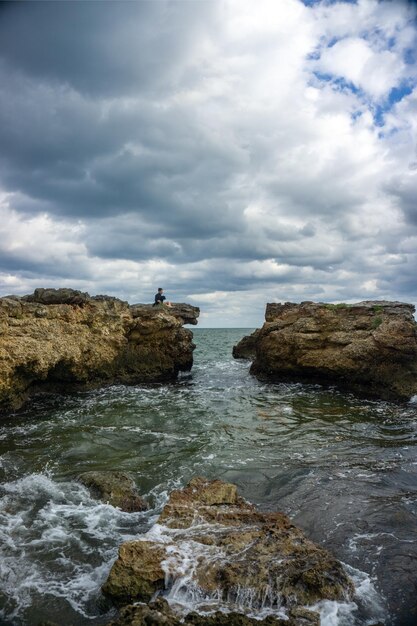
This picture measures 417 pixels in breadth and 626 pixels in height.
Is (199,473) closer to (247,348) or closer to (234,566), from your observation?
(234,566)

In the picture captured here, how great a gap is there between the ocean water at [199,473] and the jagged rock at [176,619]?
0.59 metres

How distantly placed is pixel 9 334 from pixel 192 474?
9417 millimetres

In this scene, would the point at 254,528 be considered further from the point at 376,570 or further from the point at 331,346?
the point at 331,346

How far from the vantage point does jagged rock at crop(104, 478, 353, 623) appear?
4.77 meters

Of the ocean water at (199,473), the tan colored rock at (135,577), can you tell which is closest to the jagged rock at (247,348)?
the ocean water at (199,473)

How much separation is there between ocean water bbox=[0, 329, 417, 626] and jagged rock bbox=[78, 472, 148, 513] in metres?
0.23

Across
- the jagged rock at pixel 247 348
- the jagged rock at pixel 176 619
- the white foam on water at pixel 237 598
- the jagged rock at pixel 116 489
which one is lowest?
the jagged rock at pixel 116 489

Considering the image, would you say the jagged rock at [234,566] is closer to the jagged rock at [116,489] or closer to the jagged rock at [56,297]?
the jagged rock at [116,489]

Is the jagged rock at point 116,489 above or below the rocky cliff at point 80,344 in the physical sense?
below

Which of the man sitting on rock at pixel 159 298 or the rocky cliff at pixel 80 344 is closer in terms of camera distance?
the rocky cliff at pixel 80 344

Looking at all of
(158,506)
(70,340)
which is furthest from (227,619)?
(70,340)

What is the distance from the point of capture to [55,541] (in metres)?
6.52

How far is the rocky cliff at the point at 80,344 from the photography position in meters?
15.3

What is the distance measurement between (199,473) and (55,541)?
155 inches
